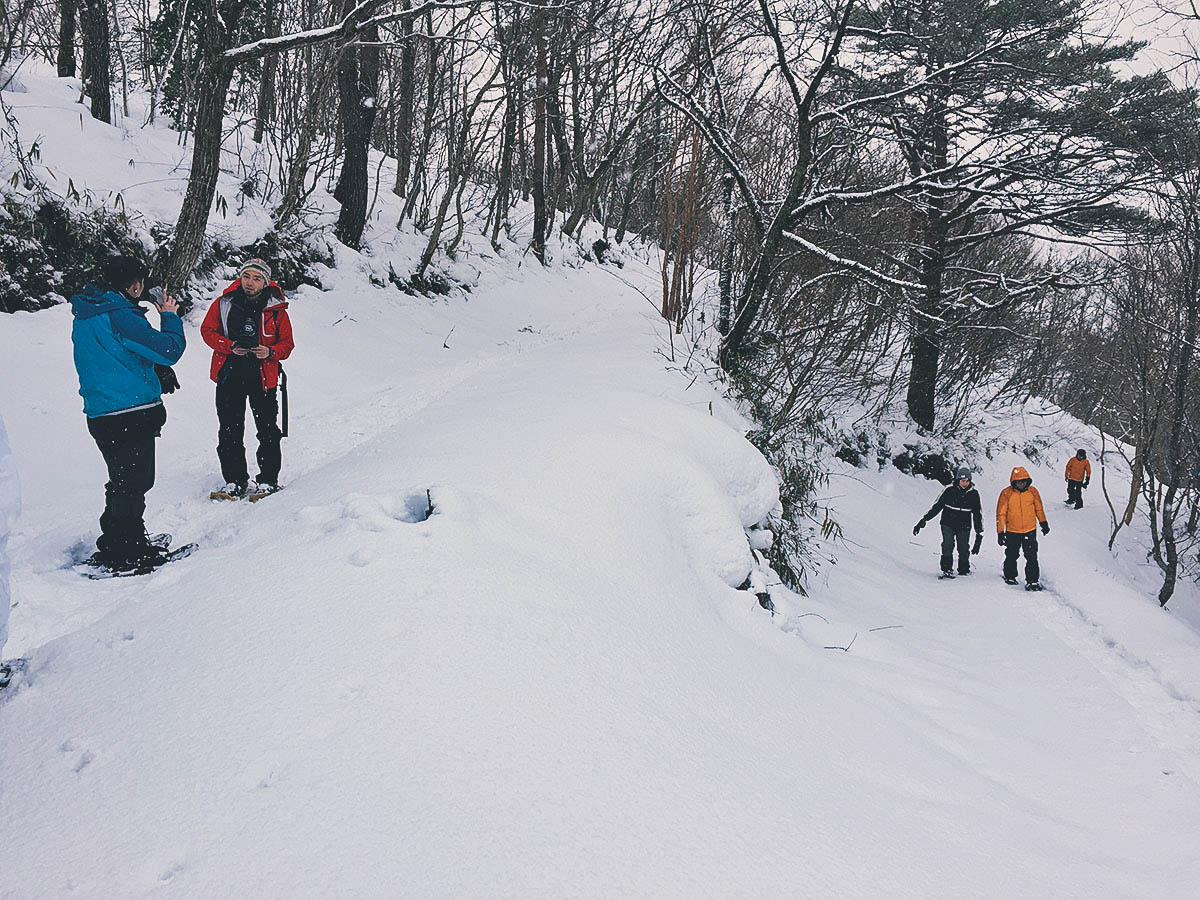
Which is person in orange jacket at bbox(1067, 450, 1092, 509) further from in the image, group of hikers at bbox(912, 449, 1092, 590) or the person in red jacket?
the person in red jacket

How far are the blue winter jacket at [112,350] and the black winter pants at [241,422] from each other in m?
1.12

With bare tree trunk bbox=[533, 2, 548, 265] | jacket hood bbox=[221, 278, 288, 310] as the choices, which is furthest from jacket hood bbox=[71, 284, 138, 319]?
bare tree trunk bbox=[533, 2, 548, 265]

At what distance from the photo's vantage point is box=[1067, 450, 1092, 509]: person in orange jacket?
1511cm

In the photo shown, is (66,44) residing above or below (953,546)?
above

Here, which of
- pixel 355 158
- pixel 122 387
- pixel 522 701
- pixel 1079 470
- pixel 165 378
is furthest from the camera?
pixel 1079 470

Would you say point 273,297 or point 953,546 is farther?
point 953,546

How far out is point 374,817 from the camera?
1.87 meters

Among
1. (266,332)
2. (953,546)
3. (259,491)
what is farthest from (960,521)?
(266,332)

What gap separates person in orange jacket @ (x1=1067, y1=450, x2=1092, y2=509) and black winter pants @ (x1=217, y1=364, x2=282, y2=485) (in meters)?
16.0

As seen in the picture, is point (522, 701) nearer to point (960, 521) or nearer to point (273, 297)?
point (273, 297)

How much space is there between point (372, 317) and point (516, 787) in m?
10.0

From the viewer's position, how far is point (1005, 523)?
28.8 feet

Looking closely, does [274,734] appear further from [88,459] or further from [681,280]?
[681,280]

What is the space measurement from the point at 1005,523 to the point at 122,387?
9168 mm
